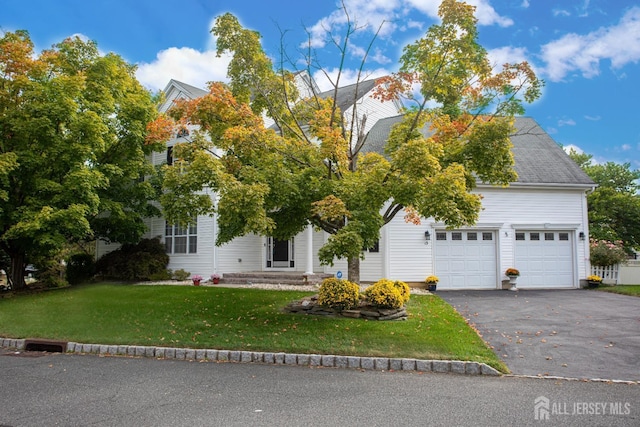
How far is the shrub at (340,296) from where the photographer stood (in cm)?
922

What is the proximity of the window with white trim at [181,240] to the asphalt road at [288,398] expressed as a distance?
10.6 meters

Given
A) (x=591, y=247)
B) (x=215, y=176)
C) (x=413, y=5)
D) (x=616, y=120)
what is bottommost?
(x=591, y=247)

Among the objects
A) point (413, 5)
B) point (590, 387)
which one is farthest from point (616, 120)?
point (590, 387)

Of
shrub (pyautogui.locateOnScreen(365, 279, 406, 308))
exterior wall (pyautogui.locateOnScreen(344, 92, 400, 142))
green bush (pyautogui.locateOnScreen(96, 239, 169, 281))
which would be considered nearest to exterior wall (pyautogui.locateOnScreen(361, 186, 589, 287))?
shrub (pyautogui.locateOnScreen(365, 279, 406, 308))

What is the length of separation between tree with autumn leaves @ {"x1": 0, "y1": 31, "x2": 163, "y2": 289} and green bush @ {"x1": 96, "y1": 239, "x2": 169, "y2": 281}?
2.01 metres

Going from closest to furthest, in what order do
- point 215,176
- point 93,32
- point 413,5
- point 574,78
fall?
1. point 215,176
2. point 413,5
3. point 574,78
4. point 93,32

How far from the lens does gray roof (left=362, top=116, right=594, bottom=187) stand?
16.1 meters

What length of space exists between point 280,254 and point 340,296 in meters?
8.69

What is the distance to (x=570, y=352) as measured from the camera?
7.16 m

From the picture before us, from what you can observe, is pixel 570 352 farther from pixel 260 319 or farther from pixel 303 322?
pixel 260 319

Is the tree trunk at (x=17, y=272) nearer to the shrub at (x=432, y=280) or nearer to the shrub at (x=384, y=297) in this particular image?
the shrub at (x=384, y=297)

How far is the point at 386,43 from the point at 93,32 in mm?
11527

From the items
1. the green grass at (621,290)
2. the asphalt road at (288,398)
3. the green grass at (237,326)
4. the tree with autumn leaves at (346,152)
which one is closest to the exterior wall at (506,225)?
the green grass at (621,290)

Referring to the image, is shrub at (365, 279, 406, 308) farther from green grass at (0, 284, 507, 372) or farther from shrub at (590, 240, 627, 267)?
shrub at (590, 240, 627, 267)
